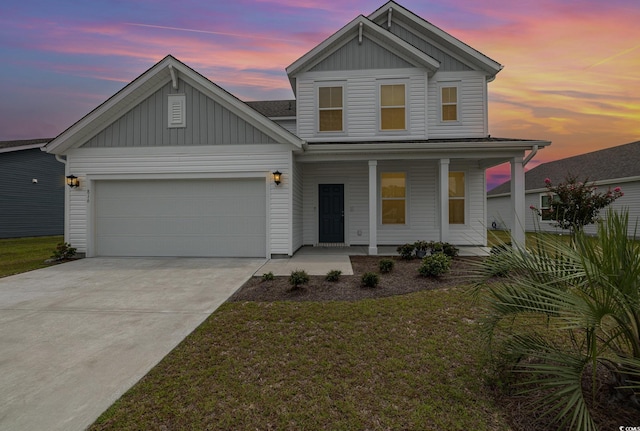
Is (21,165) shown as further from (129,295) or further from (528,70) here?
(528,70)

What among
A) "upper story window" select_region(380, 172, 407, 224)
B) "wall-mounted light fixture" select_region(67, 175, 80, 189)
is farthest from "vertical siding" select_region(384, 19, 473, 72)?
"wall-mounted light fixture" select_region(67, 175, 80, 189)

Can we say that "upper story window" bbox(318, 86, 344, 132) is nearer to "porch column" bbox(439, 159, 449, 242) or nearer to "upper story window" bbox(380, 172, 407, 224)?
"upper story window" bbox(380, 172, 407, 224)

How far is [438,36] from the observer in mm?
10336

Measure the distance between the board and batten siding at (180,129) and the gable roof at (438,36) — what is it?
6503 millimetres

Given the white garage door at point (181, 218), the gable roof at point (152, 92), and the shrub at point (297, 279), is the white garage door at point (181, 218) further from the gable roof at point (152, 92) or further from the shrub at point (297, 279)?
the shrub at point (297, 279)

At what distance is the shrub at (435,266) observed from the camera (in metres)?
6.13

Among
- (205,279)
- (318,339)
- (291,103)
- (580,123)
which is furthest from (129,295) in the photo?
(580,123)

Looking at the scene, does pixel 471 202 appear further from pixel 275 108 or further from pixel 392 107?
pixel 275 108

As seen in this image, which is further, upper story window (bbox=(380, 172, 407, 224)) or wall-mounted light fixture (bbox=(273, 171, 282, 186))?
upper story window (bbox=(380, 172, 407, 224))

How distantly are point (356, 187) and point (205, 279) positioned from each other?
6.32 meters

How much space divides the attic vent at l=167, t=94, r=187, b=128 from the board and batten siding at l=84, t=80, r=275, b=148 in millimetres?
98

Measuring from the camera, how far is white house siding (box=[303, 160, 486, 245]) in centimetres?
1049

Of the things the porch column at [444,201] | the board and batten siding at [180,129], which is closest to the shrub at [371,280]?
the porch column at [444,201]

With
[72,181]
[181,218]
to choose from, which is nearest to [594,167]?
[181,218]
